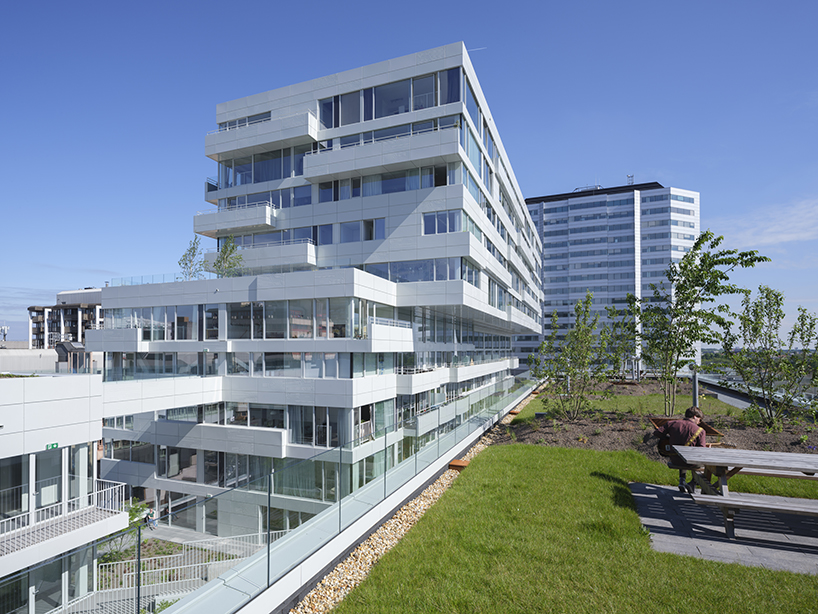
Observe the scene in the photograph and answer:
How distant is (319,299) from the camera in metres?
20.0

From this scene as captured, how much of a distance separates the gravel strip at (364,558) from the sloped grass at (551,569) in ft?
0.95

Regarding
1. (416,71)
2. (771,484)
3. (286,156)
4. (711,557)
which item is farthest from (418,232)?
(711,557)

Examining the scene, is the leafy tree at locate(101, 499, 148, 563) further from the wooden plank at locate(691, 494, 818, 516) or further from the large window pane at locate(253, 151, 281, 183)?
the large window pane at locate(253, 151, 281, 183)

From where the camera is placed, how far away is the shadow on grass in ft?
33.5

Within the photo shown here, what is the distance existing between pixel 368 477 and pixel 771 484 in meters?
9.86

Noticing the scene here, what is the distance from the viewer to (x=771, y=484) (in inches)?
442

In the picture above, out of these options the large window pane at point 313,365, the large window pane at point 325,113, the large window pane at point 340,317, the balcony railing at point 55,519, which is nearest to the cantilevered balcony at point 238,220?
the large window pane at point 325,113

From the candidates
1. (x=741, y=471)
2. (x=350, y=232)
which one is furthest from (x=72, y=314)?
(x=741, y=471)

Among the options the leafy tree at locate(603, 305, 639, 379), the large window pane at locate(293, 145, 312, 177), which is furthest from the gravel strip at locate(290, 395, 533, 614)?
the large window pane at locate(293, 145, 312, 177)

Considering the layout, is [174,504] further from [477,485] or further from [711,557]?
[711,557]

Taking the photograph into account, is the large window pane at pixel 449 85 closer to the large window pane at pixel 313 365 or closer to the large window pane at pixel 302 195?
the large window pane at pixel 302 195

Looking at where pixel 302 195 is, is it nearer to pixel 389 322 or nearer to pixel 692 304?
pixel 389 322

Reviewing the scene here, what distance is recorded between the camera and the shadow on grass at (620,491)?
10211 mm

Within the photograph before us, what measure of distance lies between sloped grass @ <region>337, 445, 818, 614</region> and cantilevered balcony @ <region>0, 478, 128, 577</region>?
9.84m
